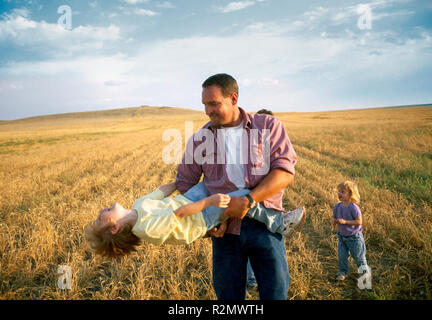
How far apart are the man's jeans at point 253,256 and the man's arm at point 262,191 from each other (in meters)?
0.11

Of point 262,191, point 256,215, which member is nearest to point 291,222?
point 256,215

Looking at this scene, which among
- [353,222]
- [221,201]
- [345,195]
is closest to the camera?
[221,201]

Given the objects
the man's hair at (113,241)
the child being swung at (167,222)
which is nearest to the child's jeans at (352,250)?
the child being swung at (167,222)

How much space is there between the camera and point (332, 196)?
5.70m

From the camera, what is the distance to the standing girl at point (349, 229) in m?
3.07

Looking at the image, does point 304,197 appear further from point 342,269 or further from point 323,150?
point 323,150

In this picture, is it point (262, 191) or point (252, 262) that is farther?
point (252, 262)

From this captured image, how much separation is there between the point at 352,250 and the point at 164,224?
2.56 metres

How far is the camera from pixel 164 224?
5.91ft

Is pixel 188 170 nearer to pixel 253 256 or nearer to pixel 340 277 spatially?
pixel 253 256

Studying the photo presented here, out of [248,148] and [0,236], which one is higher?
[248,148]
